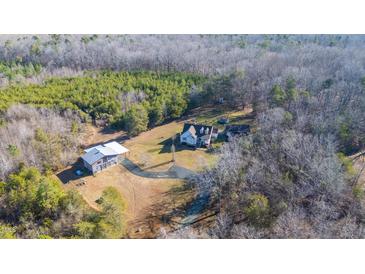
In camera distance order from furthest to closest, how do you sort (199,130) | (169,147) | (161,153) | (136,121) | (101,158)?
1. (136,121)
2. (199,130)
3. (169,147)
4. (161,153)
5. (101,158)

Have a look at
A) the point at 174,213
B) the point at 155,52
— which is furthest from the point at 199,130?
the point at 155,52

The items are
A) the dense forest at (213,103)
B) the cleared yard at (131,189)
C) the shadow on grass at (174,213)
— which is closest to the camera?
the dense forest at (213,103)

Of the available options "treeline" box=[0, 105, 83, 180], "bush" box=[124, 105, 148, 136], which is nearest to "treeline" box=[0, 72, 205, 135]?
"bush" box=[124, 105, 148, 136]

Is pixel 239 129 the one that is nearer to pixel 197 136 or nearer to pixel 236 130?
pixel 236 130

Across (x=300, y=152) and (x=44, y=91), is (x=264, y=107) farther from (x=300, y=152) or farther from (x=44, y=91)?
(x=44, y=91)

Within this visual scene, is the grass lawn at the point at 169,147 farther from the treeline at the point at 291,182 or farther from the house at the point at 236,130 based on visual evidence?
the treeline at the point at 291,182

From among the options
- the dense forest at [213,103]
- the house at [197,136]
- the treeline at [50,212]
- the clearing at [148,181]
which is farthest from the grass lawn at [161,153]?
the treeline at [50,212]

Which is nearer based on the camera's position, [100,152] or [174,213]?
[174,213]

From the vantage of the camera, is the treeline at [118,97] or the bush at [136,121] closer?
the bush at [136,121]
